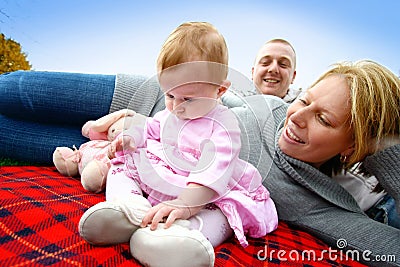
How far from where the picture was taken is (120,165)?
962 millimetres

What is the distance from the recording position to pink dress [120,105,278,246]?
790mm

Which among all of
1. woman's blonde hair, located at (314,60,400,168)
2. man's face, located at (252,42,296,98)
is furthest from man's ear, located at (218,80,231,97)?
man's face, located at (252,42,296,98)

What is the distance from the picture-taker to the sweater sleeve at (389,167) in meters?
1.00

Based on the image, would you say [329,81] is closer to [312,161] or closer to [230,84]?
[312,161]

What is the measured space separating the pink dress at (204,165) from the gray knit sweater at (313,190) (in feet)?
0.26

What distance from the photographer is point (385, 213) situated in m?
1.24

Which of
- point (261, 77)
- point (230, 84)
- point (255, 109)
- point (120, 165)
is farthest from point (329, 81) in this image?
point (261, 77)

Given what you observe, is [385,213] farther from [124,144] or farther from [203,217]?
[124,144]

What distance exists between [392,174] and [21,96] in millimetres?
1397

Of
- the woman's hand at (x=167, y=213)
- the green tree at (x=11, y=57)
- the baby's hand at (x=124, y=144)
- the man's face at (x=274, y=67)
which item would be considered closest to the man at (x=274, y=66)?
the man's face at (x=274, y=67)

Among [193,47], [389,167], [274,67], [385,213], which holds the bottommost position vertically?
[385,213]

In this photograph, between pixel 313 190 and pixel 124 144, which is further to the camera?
pixel 313 190

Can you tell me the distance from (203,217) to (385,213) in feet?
2.60

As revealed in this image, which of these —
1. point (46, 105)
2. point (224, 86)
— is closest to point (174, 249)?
point (224, 86)
